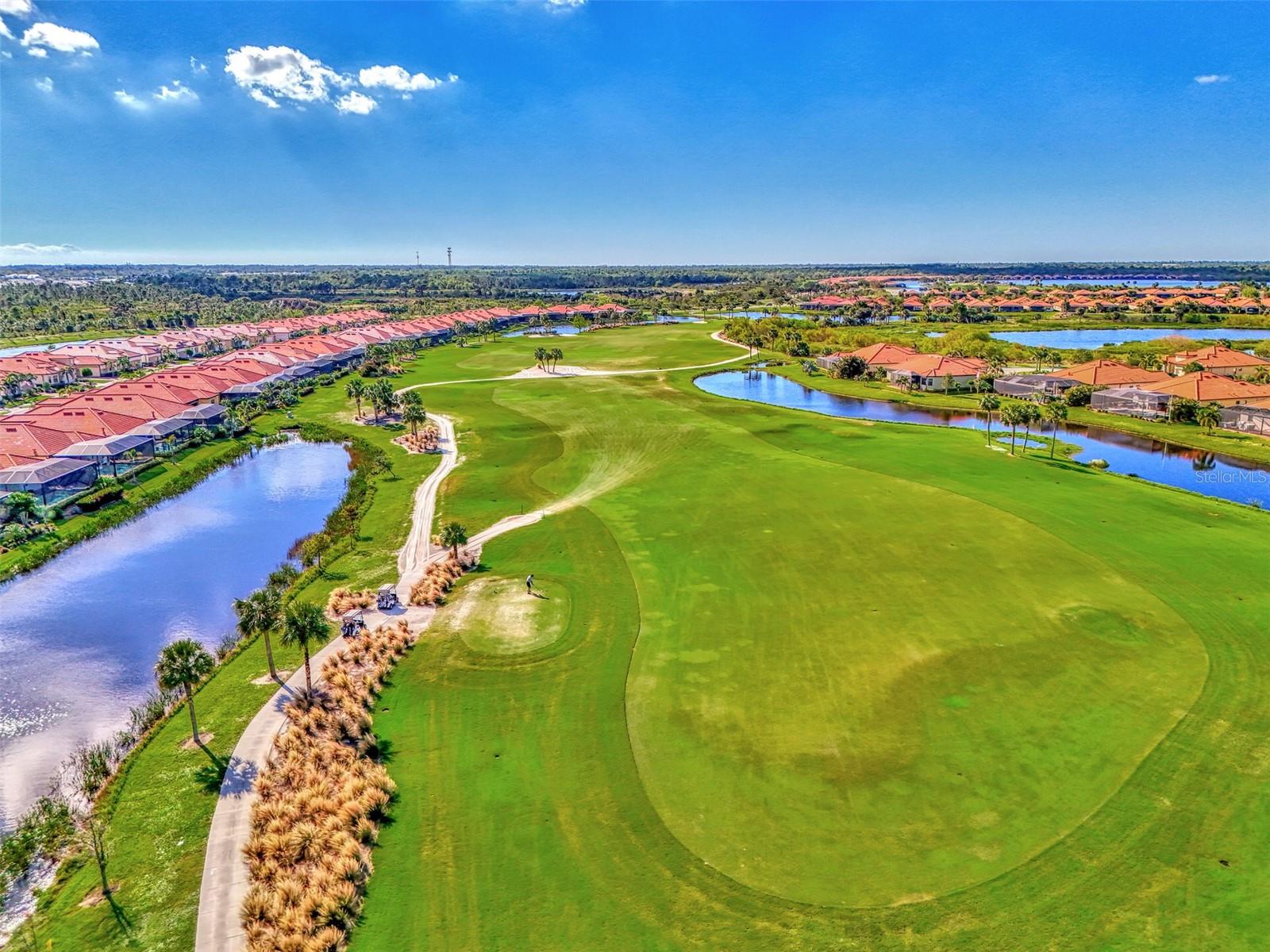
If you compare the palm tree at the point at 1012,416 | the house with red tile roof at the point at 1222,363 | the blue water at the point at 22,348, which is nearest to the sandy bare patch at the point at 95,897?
the palm tree at the point at 1012,416

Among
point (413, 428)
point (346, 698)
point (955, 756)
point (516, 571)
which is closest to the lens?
point (955, 756)

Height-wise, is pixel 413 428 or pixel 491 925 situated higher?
pixel 413 428

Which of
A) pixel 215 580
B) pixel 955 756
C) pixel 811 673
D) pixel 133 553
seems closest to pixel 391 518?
pixel 215 580

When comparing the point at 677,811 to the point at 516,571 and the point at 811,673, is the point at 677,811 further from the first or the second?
the point at 516,571

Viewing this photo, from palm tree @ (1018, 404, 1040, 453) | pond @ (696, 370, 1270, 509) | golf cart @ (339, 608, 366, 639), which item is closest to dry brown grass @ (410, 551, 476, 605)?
golf cart @ (339, 608, 366, 639)

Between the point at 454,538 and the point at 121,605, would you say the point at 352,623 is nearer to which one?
the point at 454,538

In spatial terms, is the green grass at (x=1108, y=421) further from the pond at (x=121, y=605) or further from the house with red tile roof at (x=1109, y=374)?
the pond at (x=121, y=605)

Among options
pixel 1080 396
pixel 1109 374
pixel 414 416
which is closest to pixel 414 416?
pixel 414 416

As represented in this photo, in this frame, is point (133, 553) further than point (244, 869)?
Yes
